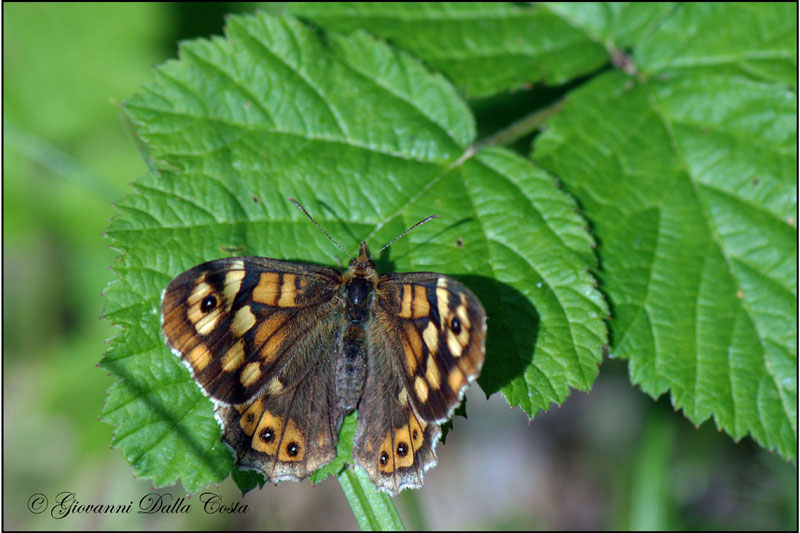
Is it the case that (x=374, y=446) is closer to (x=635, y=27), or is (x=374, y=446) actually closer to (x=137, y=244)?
(x=137, y=244)

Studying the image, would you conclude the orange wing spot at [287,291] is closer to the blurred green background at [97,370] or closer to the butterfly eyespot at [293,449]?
the butterfly eyespot at [293,449]

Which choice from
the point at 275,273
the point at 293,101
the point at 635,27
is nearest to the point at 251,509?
the point at 275,273

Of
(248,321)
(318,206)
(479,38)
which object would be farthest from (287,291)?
(479,38)

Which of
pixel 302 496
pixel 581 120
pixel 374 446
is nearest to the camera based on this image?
pixel 374 446

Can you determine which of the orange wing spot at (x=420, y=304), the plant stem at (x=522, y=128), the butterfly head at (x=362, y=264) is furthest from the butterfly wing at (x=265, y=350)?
the plant stem at (x=522, y=128)

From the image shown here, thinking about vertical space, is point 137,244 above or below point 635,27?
below

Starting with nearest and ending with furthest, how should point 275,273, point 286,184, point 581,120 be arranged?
1. point 275,273
2. point 286,184
3. point 581,120

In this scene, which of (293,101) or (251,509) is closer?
(293,101)

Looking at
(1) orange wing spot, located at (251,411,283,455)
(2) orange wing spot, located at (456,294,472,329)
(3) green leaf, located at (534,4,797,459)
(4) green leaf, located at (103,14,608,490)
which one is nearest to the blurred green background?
(3) green leaf, located at (534,4,797,459)
